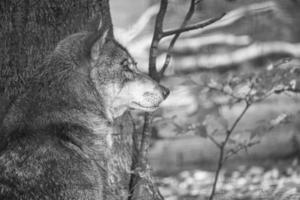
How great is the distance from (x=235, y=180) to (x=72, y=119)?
476 cm

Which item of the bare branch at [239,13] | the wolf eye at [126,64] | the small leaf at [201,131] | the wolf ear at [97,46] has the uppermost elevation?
the wolf ear at [97,46]

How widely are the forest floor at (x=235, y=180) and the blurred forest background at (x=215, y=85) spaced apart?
0.02m

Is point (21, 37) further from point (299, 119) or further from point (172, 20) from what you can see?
point (172, 20)

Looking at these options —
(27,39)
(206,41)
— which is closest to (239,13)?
(206,41)

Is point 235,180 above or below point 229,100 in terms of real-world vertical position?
below

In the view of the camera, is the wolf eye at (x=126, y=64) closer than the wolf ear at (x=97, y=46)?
No

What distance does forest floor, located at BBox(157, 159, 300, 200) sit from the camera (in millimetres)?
7352

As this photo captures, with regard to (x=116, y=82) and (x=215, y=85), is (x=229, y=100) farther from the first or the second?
(x=116, y=82)

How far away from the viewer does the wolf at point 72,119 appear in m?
3.75

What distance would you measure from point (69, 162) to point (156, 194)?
1006mm

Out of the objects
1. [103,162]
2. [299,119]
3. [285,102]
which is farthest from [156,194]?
[285,102]

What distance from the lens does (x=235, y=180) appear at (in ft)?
27.0

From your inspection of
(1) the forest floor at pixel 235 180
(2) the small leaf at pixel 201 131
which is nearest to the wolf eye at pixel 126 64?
(2) the small leaf at pixel 201 131

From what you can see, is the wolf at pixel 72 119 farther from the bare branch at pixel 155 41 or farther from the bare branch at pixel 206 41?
the bare branch at pixel 206 41
